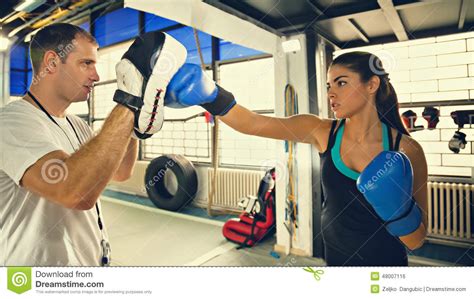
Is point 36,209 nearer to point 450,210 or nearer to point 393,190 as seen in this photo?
point 393,190

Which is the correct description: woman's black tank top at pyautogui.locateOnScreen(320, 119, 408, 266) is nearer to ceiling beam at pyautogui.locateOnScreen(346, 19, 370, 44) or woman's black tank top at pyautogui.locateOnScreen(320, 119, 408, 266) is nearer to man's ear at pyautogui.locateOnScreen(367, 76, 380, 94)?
man's ear at pyautogui.locateOnScreen(367, 76, 380, 94)

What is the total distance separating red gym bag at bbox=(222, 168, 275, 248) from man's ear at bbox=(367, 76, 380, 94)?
107cm

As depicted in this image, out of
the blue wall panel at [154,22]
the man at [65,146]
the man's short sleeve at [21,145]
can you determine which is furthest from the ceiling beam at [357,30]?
the blue wall panel at [154,22]

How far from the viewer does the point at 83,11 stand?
1.54 metres

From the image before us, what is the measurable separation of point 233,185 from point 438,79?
6.39 feet

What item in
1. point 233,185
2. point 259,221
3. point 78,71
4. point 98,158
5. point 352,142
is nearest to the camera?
point 98,158

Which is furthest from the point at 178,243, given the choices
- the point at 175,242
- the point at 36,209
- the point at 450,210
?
the point at 450,210

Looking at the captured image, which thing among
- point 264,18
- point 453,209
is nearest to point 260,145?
point 264,18

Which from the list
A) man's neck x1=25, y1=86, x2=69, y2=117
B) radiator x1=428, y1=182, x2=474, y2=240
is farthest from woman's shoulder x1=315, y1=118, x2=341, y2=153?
radiator x1=428, y1=182, x2=474, y2=240

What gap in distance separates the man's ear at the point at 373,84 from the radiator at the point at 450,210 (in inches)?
48.5

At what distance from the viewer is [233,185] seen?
2775 mm
